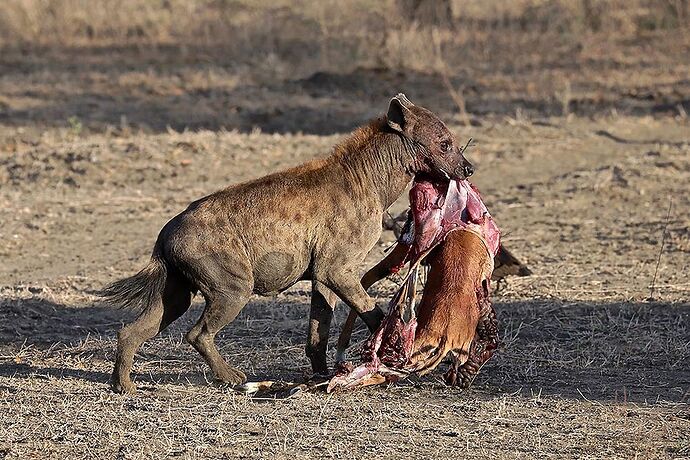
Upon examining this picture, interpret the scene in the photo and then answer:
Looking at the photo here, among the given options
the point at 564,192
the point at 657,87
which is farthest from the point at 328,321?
the point at 657,87

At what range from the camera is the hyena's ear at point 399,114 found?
21.5 feet

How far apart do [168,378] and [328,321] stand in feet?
2.98

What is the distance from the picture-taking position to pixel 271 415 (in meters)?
5.91

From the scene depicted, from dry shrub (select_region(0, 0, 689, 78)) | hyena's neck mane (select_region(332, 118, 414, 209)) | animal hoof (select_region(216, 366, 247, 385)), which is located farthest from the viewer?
dry shrub (select_region(0, 0, 689, 78))

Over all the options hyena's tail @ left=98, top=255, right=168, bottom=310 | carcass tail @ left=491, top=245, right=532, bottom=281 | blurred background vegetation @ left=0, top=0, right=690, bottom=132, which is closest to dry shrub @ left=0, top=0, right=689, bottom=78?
blurred background vegetation @ left=0, top=0, right=690, bottom=132

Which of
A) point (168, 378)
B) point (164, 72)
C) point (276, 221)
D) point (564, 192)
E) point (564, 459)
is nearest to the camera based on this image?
point (564, 459)

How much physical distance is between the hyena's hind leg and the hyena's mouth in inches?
35.3

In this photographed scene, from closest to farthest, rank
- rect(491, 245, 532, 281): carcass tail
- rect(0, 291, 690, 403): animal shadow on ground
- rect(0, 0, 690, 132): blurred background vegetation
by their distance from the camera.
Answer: rect(0, 291, 690, 403): animal shadow on ground < rect(491, 245, 532, 281): carcass tail < rect(0, 0, 690, 132): blurred background vegetation

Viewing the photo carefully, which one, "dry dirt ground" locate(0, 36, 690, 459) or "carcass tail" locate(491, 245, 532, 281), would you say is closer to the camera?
"dry dirt ground" locate(0, 36, 690, 459)

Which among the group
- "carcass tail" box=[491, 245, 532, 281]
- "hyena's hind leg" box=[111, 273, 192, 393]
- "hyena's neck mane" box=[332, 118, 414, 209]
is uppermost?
"hyena's neck mane" box=[332, 118, 414, 209]

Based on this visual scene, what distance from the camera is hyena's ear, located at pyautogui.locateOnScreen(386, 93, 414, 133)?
21.5 ft

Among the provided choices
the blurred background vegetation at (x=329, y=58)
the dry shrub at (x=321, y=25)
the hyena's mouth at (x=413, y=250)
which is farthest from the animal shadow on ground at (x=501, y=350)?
the dry shrub at (x=321, y=25)

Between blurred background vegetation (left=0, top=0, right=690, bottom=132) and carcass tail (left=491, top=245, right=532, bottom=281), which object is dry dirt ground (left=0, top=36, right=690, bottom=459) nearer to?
blurred background vegetation (left=0, top=0, right=690, bottom=132)

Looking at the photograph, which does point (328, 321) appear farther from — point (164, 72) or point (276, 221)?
point (164, 72)
